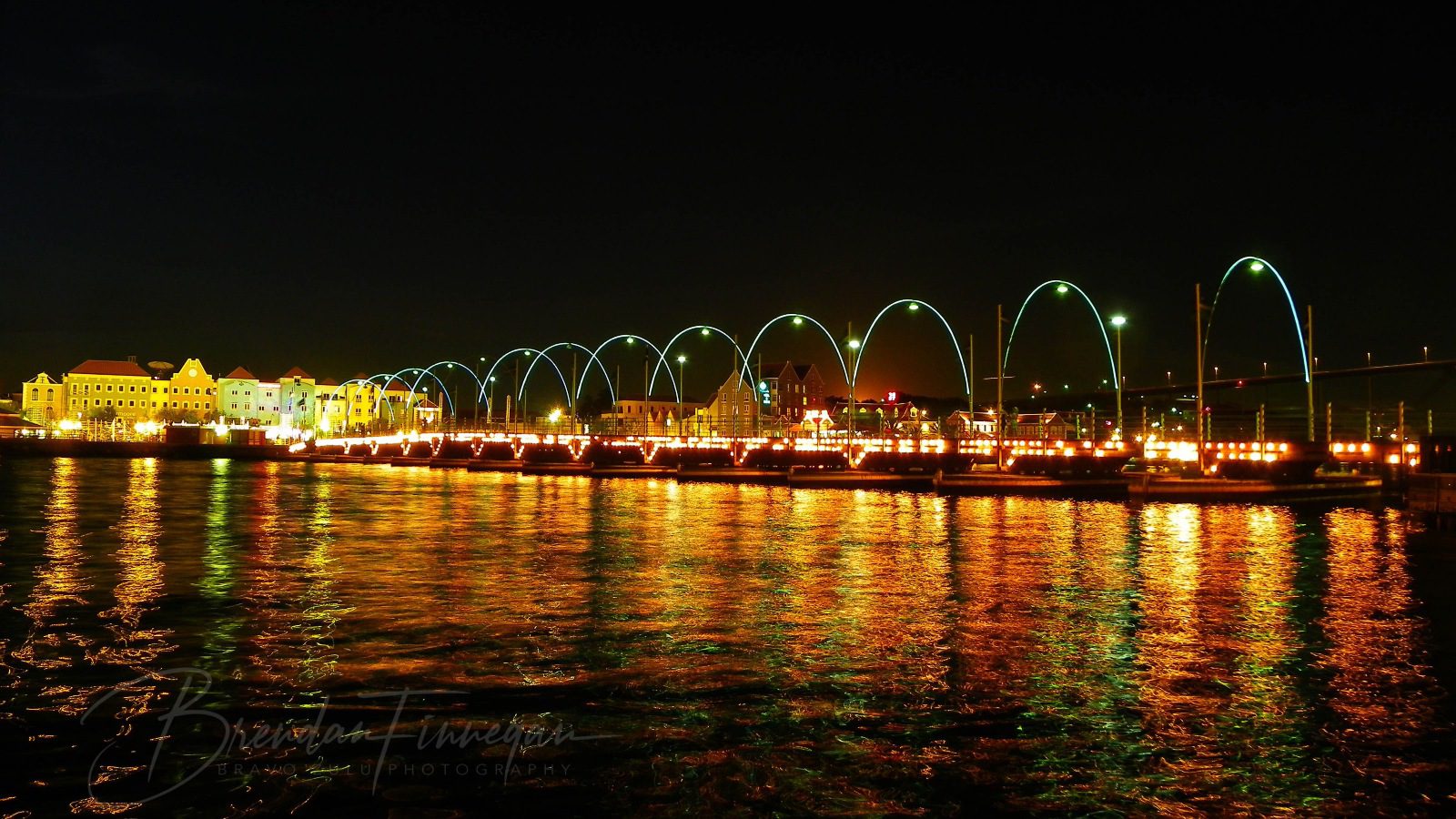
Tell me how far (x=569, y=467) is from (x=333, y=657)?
82.5 meters

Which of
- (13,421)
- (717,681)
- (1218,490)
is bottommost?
(1218,490)

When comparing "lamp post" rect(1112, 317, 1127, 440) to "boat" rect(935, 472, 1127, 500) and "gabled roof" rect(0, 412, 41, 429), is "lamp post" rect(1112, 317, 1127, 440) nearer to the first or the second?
"boat" rect(935, 472, 1127, 500)

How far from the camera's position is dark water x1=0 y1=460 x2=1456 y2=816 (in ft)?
25.5

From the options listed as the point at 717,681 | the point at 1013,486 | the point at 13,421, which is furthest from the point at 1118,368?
the point at 13,421

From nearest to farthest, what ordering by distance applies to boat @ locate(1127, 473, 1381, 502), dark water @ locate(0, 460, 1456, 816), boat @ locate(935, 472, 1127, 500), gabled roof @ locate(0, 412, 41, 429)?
dark water @ locate(0, 460, 1456, 816), boat @ locate(1127, 473, 1381, 502), boat @ locate(935, 472, 1127, 500), gabled roof @ locate(0, 412, 41, 429)

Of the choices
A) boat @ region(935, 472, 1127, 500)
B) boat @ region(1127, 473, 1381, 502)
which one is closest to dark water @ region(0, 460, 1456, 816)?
boat @ region(1127, 473, 1381, 502)

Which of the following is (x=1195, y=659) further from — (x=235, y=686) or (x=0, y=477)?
(x=0, y=477)

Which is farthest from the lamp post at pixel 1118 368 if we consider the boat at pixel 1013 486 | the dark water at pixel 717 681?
the dark water at pixel 717 681

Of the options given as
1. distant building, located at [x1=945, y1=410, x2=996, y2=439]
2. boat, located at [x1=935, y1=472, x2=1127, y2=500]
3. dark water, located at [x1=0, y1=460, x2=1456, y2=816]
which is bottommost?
boat, located at [x1=935, y1=472, x2=1127, y2=500]

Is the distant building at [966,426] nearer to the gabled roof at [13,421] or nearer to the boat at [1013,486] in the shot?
the boat at [1013,486]

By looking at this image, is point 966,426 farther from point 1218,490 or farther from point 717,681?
point 717,681

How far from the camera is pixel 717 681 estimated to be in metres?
11.1

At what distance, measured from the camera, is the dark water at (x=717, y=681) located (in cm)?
779

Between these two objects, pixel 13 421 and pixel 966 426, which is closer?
pixel 966 426
